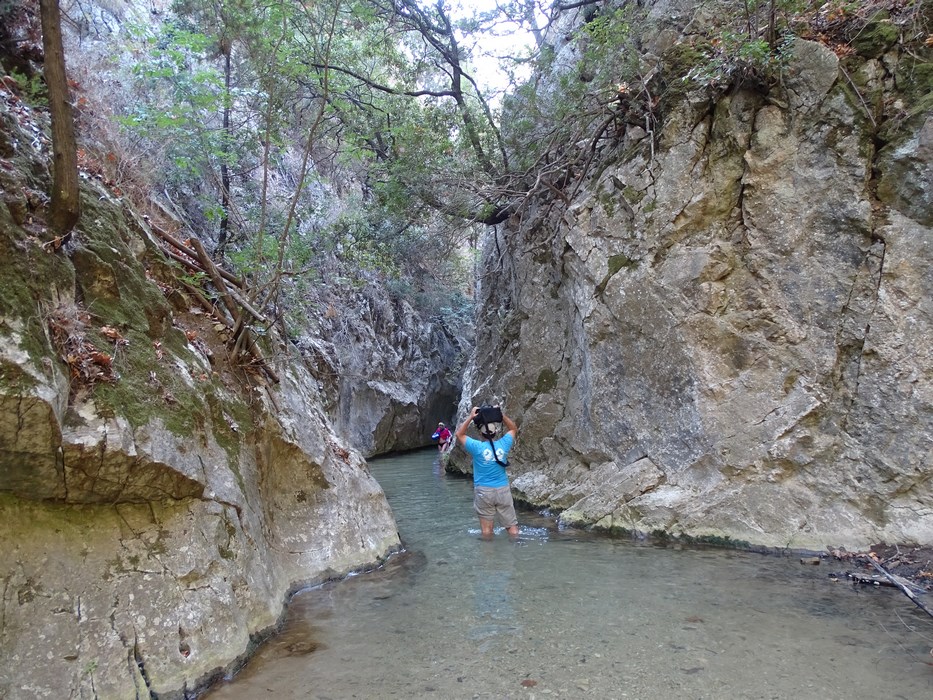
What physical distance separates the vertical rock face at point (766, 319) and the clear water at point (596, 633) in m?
1.10

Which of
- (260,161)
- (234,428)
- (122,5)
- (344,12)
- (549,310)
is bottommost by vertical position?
Answer: (234,428)

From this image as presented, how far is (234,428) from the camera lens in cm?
496

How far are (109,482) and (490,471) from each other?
4.46 metres

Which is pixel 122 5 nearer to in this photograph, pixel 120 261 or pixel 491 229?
pixel 491 229

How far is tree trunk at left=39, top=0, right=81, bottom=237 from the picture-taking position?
334 centimetres

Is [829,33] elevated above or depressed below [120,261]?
above

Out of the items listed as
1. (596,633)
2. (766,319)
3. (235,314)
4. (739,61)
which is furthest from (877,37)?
(235,314)

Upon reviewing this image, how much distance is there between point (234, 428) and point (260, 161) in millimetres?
8331

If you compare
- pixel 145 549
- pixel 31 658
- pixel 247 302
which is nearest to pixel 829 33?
pixel 247 302

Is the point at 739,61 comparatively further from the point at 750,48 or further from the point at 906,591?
the point at 906,591

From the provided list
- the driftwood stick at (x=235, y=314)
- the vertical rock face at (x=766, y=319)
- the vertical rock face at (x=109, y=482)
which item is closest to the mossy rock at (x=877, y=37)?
the vertical rock face at (x=766, y=319)

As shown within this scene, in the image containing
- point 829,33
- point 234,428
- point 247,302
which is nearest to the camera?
point 234,428

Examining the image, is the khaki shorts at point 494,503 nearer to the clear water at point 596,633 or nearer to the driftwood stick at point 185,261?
the clear water at point 596,633

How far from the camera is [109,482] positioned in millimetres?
3430
